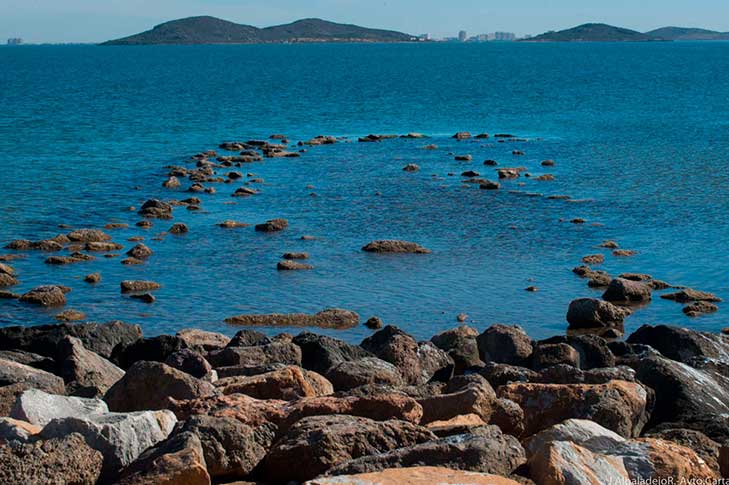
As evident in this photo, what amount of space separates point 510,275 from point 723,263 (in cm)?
833

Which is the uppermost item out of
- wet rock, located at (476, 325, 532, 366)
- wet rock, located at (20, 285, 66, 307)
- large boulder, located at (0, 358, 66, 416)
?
large boulder, located at (0, 358, 66, 416)

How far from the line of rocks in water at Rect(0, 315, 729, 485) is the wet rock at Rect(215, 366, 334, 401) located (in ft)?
0.07

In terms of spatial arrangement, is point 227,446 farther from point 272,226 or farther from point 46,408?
point 272,226

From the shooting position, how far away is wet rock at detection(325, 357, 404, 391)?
54.5 ft

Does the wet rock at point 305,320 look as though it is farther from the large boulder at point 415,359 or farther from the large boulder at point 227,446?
the large boulder at point 227,446

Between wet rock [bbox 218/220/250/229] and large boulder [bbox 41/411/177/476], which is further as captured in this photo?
wet rock [bbox 218/220/250/229]

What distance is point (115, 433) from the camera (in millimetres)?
11070

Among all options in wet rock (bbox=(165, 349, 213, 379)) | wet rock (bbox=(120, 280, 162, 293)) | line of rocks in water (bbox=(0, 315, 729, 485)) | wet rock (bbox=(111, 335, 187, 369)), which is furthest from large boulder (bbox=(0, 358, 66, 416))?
wet rock (bbox=(120, 280, 162, 293))

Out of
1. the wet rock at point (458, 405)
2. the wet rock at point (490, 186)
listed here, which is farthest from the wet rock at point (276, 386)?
the wet rock at point (490, 186)

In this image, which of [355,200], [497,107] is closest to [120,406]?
[355,200]

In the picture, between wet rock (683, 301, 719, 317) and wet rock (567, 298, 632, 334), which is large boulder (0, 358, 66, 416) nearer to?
wet rock (567, 298, 632, 334)

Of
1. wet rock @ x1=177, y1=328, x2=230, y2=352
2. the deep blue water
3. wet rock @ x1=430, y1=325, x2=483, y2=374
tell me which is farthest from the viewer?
the deep blue water

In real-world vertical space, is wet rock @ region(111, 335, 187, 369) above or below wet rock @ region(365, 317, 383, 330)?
above

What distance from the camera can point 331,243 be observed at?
4088 cm
